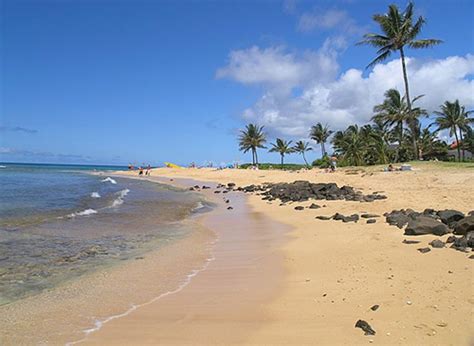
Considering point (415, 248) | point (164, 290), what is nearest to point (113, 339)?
point (164, 290)

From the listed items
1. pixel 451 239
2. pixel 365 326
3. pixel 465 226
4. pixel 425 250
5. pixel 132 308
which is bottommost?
pixel 132 308

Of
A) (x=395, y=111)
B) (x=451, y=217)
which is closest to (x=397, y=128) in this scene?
(x=395, y=111)

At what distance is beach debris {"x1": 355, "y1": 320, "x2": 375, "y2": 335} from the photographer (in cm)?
427

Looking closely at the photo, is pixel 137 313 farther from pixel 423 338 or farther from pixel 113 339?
pixel 423 338

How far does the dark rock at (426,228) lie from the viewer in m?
8.65

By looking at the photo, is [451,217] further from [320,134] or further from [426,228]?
[320,134]

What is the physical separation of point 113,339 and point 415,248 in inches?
253

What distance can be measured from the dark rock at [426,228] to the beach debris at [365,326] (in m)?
5.30

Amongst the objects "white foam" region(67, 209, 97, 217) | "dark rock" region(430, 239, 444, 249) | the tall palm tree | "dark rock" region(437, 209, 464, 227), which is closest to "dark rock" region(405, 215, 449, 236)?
"dark rock" region(437, 209, 464, 227)

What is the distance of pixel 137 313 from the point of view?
5.42 m

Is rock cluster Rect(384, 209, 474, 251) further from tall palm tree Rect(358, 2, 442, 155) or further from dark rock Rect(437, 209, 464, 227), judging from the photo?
tall palm tree Rect(358, 2, 442, 155)

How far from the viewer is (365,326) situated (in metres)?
4.38

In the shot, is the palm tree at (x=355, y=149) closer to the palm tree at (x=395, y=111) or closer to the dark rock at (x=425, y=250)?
the palm tree at (x=395, y=111)

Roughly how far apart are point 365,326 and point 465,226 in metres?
5.37
